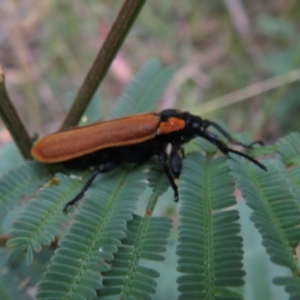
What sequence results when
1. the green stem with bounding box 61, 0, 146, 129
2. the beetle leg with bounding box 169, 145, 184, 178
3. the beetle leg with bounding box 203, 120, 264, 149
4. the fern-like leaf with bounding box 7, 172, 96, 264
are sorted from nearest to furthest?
the fern-like leaf with bounding box 7, 172, 96, 264 < the green stem with bounding box 61, 0, 146, 129 < the beetle leg with bounding box 169, 145, 184, 178 < the beetle leg with bounding box 203, 120, 264, 149

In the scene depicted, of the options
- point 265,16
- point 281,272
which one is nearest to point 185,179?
point 281,272

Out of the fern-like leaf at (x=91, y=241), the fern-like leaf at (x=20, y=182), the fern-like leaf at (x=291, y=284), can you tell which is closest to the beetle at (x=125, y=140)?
the fern-like leaf at (x=20, y=182)

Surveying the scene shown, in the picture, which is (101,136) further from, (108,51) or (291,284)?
(291,284)


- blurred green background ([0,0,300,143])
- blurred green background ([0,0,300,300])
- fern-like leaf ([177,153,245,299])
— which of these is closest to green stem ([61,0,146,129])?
fern-like leaf ([177,153,245,299])

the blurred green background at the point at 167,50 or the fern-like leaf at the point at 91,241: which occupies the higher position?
the blurred green background at the point at 167,50

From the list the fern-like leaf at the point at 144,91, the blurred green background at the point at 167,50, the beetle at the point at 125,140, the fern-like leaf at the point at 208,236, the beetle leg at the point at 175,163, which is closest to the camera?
the fern-like leaf at the point at 208,236

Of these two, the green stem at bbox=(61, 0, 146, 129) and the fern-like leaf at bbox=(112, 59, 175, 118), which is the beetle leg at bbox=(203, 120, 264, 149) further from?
the green stem at bbox=(61, 0, 146, 129)

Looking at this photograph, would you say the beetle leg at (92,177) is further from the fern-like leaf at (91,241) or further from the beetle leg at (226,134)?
the beetle leg at (226,134)

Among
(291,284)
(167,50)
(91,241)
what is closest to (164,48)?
(167,50)
